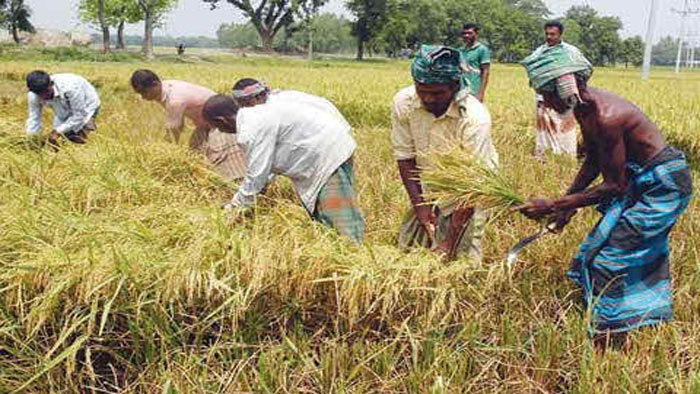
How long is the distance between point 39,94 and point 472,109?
12.8 feet

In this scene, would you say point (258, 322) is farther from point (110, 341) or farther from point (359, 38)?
point (359, 38)

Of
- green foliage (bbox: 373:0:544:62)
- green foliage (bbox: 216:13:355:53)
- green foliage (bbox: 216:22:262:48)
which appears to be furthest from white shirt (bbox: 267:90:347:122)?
green foliage (bbox: 216:22:262:48)

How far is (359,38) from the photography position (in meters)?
48.6

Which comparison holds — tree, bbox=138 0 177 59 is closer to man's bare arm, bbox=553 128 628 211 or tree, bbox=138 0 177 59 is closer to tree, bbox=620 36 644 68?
man's bare arm, bbox=553 128 628 211

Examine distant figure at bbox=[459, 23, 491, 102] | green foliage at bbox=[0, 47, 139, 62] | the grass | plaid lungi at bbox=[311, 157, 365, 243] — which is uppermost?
green foliage at bbox=[0, 47, 139, 62]

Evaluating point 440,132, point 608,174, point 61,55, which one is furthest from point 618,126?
point 61,55

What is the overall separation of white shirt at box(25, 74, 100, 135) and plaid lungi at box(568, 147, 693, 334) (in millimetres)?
4255

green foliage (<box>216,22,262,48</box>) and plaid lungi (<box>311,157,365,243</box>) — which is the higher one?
green foliage (<box>216,22,262,48</box>)

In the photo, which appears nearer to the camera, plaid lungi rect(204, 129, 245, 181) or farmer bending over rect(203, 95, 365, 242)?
farmer bending over rect(203, 95, 365, 242)

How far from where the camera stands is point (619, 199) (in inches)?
89.4

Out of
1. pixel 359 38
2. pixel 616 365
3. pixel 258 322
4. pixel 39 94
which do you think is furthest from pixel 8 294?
pixel 359 38

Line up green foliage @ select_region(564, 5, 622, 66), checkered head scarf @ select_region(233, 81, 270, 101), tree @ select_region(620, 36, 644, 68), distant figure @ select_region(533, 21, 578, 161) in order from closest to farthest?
checkered head scarf @ select_region(233, 81, 270, 101) → distant figure @ select_region(533, 21, 578, 161) → green foliage @ select_region(564, 5, 622, 66) → tree @ select_region(620, 36, 644, 68)

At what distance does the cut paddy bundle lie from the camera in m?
2.26

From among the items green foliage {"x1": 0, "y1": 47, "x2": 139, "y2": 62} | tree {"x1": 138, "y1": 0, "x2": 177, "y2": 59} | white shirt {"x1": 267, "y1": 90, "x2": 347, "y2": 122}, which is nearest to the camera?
white shirt {"x1": 267, "y1": 90, "x2": 347, "y2": 122}
